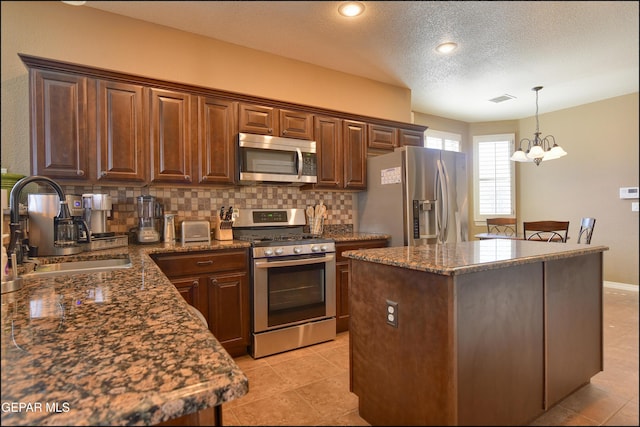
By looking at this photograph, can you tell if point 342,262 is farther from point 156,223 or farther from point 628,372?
point 628,372

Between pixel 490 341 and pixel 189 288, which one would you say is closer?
pixel 490 341

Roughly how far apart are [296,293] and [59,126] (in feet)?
5.99

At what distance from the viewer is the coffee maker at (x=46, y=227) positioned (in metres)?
1.58

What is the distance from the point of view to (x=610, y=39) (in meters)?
0.39

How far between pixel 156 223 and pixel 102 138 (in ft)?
2.32

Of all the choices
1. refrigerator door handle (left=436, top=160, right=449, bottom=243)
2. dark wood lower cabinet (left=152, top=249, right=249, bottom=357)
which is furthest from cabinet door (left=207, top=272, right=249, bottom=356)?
refrigerator door handle (left=436, top=160, right=449, bottom=243)

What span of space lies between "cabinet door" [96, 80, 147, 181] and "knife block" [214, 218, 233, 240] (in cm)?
62

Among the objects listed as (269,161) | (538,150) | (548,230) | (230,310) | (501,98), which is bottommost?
(230,310)

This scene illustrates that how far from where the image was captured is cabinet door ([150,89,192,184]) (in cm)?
216

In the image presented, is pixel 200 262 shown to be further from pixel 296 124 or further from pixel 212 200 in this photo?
pixel 296 124

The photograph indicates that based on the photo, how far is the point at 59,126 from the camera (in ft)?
5.98

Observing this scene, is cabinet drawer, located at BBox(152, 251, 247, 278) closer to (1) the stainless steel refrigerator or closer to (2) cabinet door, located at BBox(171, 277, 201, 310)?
(2) cabinet door, located at BBox(171, 277, 201, 310)

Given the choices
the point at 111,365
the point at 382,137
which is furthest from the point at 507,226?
the point at 382,137

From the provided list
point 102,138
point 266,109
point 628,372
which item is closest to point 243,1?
point 628,372
